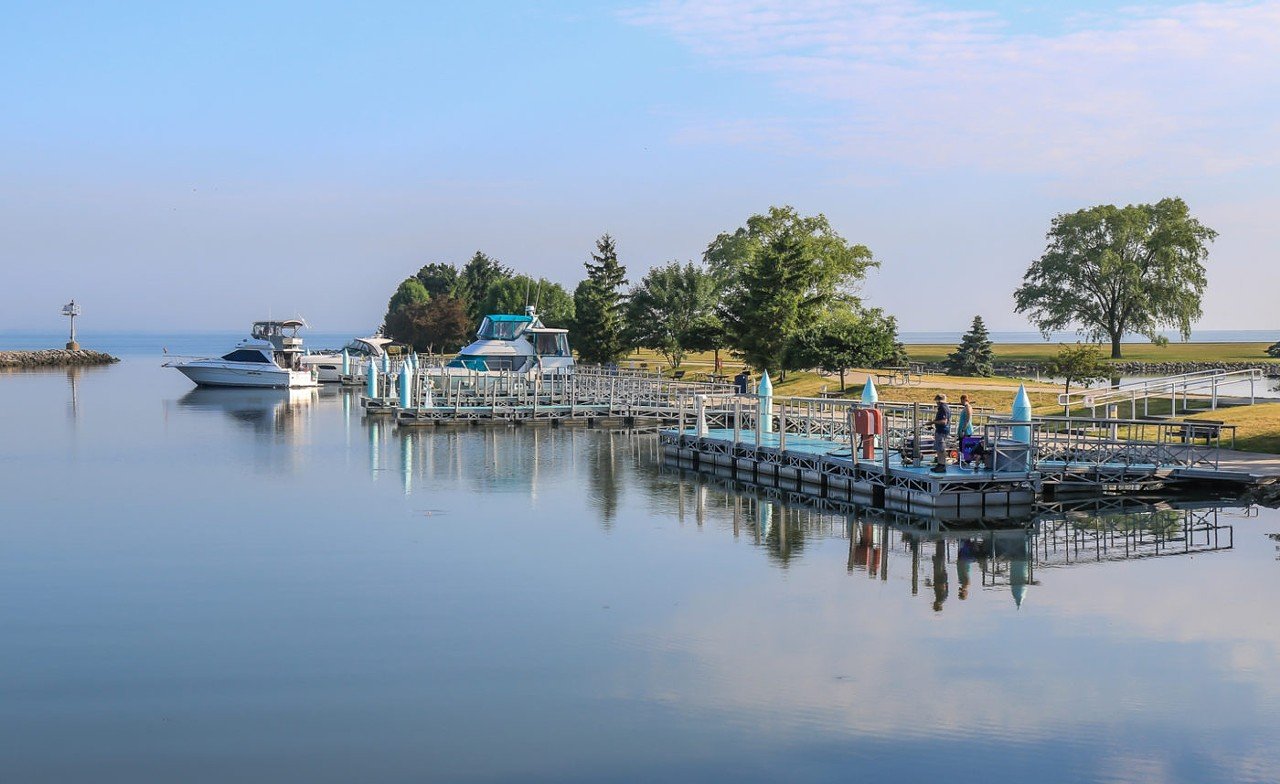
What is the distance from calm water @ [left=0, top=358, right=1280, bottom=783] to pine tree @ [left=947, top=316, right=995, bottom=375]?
1647 inches

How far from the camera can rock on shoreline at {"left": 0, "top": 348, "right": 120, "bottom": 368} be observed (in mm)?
117250

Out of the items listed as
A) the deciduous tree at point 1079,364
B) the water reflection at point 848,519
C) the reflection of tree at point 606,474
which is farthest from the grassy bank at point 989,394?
the reflection of tree at point 606,474

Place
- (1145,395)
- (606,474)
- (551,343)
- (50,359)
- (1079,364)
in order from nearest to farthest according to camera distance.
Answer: (606,474), (1145,395), (1079,364), (551,343), (50,359)

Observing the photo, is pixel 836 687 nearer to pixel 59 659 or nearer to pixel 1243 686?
pixel 1243 686

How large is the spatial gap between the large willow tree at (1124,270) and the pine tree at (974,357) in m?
15.4

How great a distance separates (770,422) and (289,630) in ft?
74.2

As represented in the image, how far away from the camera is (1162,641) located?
56.7ft

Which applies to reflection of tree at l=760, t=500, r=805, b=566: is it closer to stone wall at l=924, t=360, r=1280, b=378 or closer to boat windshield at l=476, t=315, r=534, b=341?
boat windshield at l=476, t=315, r=534, b=341

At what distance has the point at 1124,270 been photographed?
83.8 metres

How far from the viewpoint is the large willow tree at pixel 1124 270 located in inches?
3275

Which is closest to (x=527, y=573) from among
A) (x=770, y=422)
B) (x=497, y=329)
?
(x=770, y=422)

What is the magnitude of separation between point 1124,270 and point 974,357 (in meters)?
19.3

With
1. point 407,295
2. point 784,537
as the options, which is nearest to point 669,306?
point 784,537

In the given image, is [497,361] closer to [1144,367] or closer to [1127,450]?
[1127,450]
